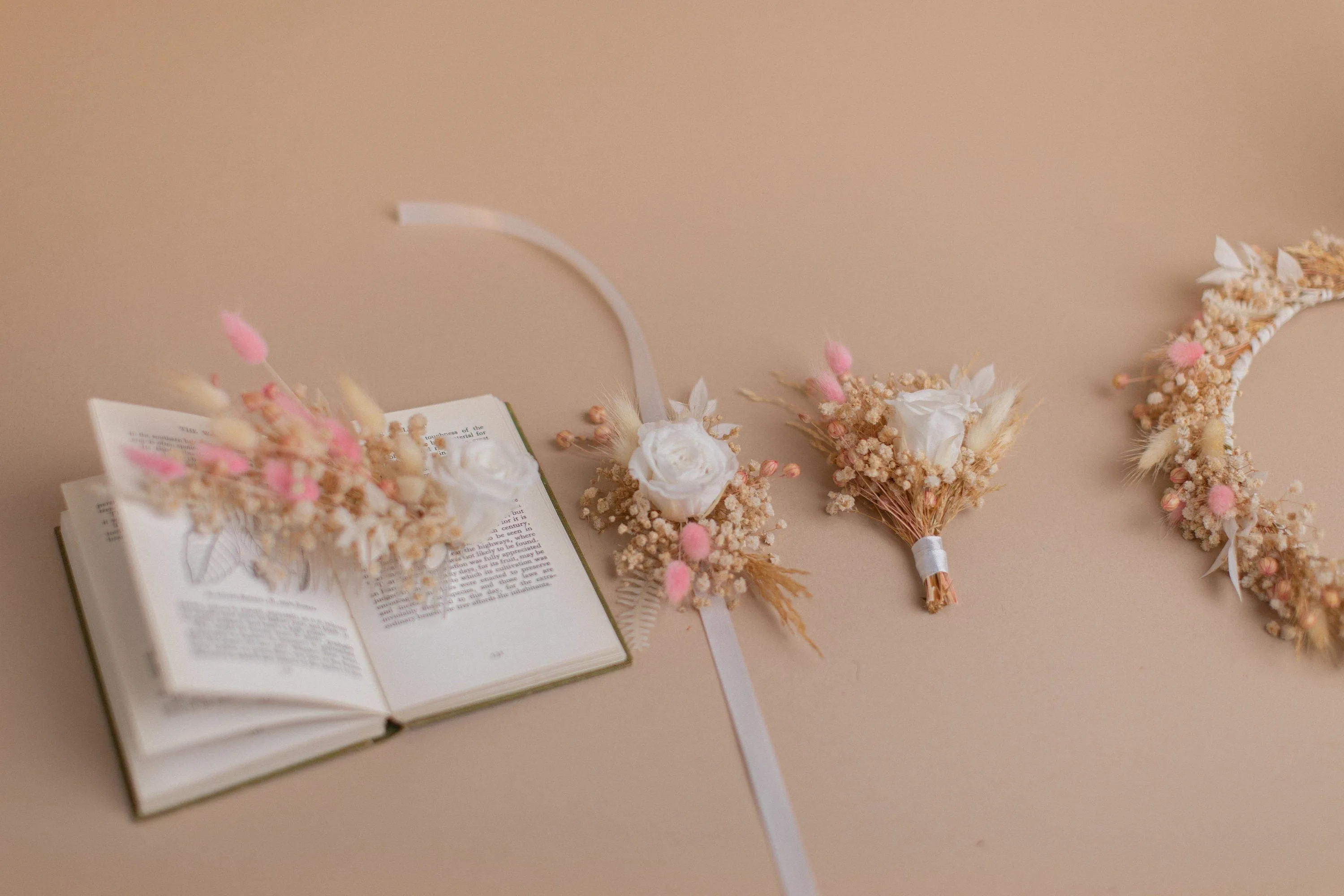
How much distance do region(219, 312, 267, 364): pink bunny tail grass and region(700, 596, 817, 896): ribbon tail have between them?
72cm

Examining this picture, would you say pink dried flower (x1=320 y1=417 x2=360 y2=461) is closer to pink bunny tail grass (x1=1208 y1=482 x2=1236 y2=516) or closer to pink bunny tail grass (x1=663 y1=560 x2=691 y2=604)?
pink bunny tail grass (x1=663 y1=560 x2=691 y2=604)

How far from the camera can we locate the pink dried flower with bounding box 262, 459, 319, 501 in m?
1.25

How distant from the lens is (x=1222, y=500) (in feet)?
5.32

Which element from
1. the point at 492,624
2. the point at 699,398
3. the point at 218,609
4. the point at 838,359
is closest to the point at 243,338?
the point at 218,609

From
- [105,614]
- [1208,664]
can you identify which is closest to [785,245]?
[1208,664]

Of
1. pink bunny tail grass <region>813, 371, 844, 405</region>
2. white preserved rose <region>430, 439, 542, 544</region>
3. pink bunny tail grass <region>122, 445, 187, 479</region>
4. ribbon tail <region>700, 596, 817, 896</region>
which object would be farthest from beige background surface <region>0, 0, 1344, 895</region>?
pink bunny tail grass <region>122, 445, 187, 479</region>

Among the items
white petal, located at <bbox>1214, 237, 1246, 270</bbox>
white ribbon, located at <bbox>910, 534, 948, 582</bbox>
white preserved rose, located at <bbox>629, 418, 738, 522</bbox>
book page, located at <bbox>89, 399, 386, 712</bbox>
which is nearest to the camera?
book page, located at <bbox>89, 399, 386, 712</bbox>

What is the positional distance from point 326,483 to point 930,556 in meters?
0.91

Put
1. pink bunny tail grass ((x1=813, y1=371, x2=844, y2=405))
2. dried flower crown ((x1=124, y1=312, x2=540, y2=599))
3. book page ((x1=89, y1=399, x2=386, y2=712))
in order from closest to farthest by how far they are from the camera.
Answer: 1. book page ((x1=89, y1=399, x2=386, y2=712))
2. dried flower crown ((x1=124, y1=312, x2=540, y2=599))
3. pink bunny tail grass ((x1=813, y1=371, x2=844, y2=405))

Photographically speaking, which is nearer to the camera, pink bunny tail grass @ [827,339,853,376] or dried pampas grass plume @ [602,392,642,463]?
dried pampas grass plume @ [602,392,642,463]

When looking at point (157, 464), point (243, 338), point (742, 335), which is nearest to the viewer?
point (157, 464)

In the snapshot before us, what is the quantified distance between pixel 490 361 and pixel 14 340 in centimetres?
80

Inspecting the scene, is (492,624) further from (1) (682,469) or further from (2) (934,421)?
(2) (934,421)

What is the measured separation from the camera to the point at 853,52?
246 centimetres
